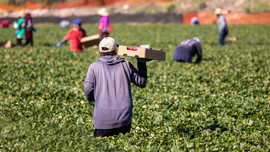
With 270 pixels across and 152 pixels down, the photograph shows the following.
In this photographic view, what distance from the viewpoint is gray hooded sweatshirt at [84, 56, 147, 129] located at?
13.2 feet

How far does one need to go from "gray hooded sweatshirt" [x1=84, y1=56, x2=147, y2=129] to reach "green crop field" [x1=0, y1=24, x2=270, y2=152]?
1.14ft

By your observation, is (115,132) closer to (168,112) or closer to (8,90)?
(168,112)

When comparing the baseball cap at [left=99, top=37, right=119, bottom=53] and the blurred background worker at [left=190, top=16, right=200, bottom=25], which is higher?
the blurred background worker at [left=190, top=16, right=200, bottom=25]

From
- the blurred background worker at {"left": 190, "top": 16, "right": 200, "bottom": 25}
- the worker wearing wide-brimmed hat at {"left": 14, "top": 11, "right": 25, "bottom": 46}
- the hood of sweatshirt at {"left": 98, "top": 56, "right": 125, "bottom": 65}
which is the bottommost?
the hood of sweatshirt at {"left": 98, "top": 56, "right": 125, "bottom": 65}

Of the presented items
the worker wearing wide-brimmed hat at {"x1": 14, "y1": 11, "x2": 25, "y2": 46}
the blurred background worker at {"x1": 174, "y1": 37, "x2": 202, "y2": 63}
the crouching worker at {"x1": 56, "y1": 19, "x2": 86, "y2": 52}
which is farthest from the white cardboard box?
the worker wearing wide-brimmed hat at {"x1": 14, "y1": 11, "x2": 25, "y2": 46}

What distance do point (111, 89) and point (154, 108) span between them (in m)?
2.64

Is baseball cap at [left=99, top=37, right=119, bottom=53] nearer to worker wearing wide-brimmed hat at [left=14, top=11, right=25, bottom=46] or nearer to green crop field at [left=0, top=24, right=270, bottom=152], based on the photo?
green crop field at [left=0, top=24, right=270, bottom=152]

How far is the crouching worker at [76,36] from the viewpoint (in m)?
12.4

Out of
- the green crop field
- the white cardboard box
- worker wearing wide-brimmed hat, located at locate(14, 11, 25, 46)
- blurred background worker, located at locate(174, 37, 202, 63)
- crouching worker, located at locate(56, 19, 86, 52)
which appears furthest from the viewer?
worker wearing wide-brimmed hat, located at locate(14, 11, 25, 46)

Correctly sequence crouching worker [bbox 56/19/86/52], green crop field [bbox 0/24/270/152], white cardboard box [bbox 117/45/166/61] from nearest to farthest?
white cardboard box [bbox 117/45/166/61]
green crop field [bbox 0/24/270/152]
crouching worker [bbox 56/19/86/52]

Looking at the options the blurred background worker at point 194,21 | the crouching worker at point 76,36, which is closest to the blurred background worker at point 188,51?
the crouching worker at point 76,36

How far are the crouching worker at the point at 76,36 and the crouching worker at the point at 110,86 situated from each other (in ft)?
27.4

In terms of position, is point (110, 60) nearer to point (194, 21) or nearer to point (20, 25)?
point (20, 25)

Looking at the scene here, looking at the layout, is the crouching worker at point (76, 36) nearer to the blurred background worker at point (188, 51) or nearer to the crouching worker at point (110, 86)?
the blurred background worker at point (188, 51)
